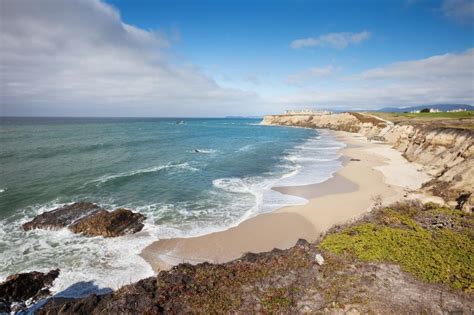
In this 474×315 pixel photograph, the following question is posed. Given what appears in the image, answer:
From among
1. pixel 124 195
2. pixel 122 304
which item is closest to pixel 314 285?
pixel 122 304

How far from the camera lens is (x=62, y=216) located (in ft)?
58.4

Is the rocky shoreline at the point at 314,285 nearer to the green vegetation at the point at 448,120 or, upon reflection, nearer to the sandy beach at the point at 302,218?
the sandy beach at the point at 302,218

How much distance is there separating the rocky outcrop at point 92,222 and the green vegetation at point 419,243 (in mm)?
12877

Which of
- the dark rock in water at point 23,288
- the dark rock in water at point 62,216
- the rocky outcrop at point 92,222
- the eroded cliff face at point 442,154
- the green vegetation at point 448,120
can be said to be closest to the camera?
the dark rock in water at point 23,288

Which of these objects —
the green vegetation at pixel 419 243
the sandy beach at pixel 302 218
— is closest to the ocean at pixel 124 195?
the sandy beach at pixel 302 218

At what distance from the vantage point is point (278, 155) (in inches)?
1813

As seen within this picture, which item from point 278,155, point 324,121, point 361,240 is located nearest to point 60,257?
point 361,240

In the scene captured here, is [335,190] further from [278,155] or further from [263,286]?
[278,155]

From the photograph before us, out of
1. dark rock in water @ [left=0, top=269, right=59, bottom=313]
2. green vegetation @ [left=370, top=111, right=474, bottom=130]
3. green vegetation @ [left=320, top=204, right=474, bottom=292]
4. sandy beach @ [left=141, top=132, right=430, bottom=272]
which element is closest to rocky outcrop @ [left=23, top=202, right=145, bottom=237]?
sandy beach @ [left=141, top=132, right=430, bottom=272]

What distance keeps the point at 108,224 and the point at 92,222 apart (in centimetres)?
122

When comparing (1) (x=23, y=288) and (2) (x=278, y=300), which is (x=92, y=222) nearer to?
(1) (x=23, y=288)

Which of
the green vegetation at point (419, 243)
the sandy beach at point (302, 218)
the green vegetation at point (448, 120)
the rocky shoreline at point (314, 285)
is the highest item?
the green vegetation at point (448, 120)

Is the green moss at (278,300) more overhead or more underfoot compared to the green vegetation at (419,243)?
more underfoot

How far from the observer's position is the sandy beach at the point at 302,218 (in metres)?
14.1
